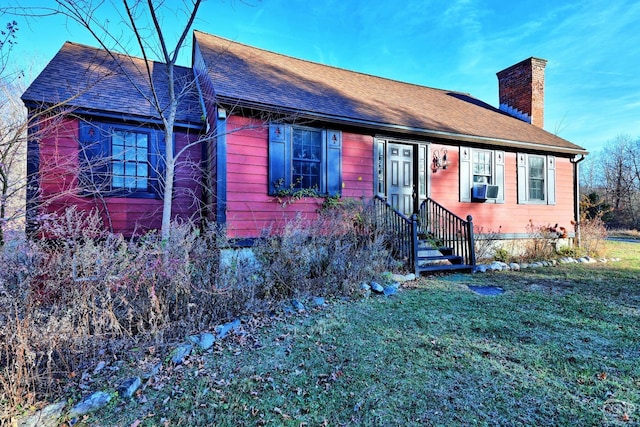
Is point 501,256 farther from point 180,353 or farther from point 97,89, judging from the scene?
point 97,89

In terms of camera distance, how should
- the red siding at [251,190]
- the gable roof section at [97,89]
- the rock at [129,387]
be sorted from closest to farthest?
the rock at [129,387]
the gable roof section at [97,89]
the red siding at [251,190]

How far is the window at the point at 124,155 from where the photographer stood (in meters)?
6.41

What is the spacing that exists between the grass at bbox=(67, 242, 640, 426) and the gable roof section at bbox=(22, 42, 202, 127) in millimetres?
4562

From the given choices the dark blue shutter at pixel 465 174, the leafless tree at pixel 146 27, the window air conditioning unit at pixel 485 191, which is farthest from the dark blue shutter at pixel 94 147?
the window air conditioning unit at pixel 485 191

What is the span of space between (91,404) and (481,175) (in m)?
10.1

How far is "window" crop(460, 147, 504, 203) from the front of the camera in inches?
360

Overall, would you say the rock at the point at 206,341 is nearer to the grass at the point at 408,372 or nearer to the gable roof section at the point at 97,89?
the grass at the point at 408,372

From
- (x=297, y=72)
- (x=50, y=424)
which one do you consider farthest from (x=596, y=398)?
(x=297, y=72)

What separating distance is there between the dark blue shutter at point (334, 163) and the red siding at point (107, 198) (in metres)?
3.04

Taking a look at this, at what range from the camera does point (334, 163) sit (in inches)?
295

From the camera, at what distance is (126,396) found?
2.44m

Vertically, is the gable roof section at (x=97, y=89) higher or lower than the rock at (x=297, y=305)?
higher

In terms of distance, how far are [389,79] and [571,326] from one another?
10712 mm

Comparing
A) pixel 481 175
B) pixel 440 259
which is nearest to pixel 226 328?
pixel 440 259
